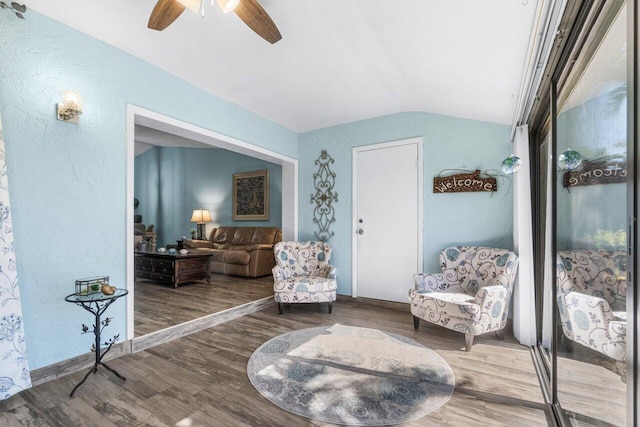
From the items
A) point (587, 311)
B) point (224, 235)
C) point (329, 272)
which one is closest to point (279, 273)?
point (329, 272)

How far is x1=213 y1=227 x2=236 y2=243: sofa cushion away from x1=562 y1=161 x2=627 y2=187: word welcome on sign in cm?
602

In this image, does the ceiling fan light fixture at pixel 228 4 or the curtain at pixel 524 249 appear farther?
the curtain at pixel 524 249

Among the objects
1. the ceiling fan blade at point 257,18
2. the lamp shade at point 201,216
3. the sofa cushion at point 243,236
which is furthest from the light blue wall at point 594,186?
the lamp shade at point 201,216

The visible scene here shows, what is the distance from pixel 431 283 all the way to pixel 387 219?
1.03 meters

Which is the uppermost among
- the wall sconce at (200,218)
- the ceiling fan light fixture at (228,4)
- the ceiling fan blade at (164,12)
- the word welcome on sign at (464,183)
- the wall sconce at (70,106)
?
the ceiling fan blade at (164,12)

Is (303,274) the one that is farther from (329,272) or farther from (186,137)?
(186,137)

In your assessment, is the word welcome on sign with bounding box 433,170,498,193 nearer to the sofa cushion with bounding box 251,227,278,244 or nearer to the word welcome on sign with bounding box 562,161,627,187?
the word welcome on sign with bounding box 562,161,627,187

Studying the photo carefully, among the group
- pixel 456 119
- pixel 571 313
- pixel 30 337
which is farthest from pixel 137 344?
pixel 456 119

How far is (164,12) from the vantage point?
175cm

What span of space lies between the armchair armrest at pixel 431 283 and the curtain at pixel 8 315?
10.4ft

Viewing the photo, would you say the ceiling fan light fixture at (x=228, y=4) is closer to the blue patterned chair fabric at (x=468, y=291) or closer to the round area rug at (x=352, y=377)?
the round area rug at (x=352, y=377)

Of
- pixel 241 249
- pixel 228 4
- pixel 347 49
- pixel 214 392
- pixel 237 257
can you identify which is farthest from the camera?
pixel 241 249

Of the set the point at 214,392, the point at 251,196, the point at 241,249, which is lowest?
the point at 214,392

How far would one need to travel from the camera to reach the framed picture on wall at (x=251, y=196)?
6.54 metres
